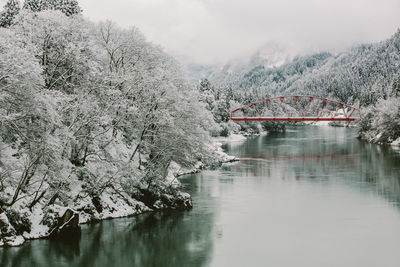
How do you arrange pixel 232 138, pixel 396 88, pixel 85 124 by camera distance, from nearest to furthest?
pixel 85 124
pixel 396 88
pixel 232 138

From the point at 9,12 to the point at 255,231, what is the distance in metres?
38.0

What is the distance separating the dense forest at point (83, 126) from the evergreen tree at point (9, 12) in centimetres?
1036

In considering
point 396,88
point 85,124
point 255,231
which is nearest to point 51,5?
point 85,124

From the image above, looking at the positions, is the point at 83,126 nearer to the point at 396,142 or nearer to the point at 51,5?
the point at 51,5

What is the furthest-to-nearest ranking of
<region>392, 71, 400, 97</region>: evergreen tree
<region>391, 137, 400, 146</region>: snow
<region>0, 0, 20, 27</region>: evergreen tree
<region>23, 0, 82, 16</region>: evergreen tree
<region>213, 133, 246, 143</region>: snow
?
<region>213, 133, 246, 143</region>: snow, <region>392, 71, 400, 97</region>: evergreen tree, <region>391, 137, 400, 146</region>: snow, <region>23, 0, 82, 16</region>: evergreen tree, <region>0, 0, 20, 27</region>: evergreen tree

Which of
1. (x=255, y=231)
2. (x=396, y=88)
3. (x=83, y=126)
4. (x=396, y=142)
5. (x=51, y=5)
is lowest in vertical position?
(x=255, y=231)

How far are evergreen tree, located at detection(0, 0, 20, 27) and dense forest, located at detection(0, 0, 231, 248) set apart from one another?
10.4 meters

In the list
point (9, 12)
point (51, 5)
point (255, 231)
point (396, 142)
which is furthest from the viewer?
point (396, 142)

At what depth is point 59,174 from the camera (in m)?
26.0

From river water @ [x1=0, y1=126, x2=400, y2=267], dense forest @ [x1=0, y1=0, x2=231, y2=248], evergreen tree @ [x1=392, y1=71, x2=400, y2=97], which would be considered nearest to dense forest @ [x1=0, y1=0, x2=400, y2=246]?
Answer: dense forest @ [x1=0, y1=0, x2=231, y2=248]

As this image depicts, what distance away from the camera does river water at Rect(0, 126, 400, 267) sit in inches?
958

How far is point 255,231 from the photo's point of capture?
2986 cm

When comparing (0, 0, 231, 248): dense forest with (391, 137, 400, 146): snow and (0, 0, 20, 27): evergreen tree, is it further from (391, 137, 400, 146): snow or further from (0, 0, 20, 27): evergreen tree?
(391, 137, 400, 146): snow

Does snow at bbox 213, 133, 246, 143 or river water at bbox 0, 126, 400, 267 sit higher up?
snow at bbox 213, 133, 246, 143
